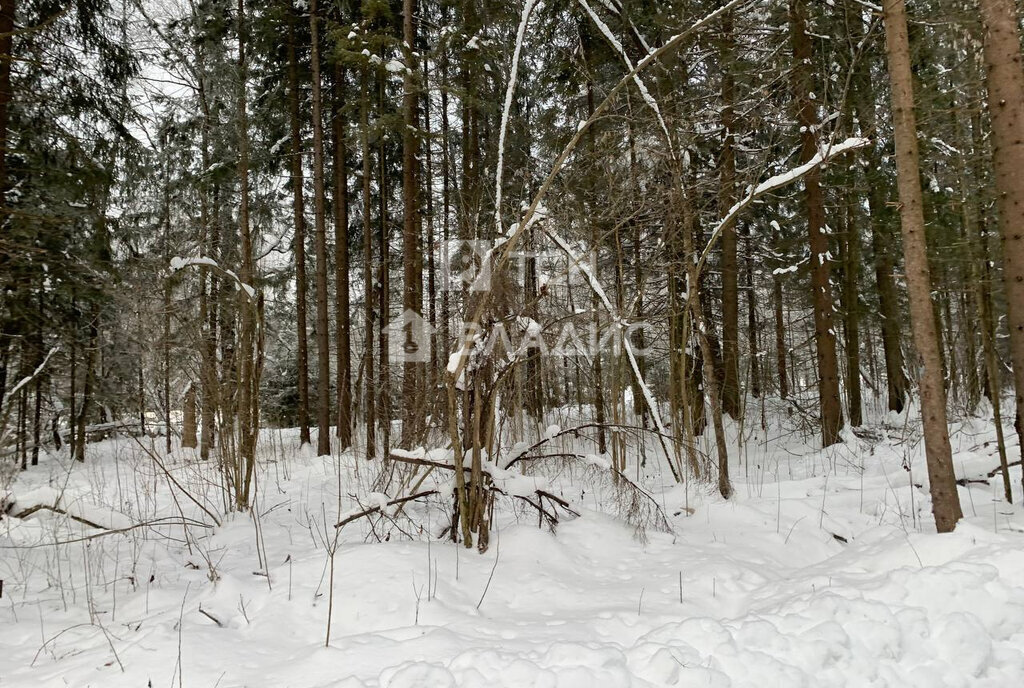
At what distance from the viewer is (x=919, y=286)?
4113 mm

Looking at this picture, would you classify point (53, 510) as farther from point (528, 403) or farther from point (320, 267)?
point (320, 267)

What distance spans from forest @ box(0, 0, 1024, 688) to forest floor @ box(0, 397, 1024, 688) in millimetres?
24

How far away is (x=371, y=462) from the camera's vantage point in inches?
359

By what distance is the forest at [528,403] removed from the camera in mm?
2906

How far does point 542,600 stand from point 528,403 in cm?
352

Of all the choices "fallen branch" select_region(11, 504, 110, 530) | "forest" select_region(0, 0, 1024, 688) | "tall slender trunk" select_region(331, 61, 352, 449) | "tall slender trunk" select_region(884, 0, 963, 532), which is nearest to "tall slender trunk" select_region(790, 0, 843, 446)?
"forest" select_region(0, 0, 1024, 688)

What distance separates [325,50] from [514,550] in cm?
1144

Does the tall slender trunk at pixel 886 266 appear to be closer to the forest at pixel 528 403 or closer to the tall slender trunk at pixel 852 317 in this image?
the forest at pixel 528 403

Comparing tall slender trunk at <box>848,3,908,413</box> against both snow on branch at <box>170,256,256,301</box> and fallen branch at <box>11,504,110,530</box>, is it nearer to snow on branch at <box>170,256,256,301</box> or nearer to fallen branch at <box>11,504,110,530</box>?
snow on branch at <box>170,256,256,301</box>

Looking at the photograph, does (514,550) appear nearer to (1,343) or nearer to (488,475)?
(488,475)

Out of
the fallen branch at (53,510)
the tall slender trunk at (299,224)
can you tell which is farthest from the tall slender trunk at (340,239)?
the fallen branch at (53,510)

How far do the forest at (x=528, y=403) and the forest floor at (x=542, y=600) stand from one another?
24 millimetres

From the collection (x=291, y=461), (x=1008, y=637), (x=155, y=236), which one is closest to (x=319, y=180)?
(x=291, y=461)

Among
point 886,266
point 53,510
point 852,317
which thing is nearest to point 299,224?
point 53,510
